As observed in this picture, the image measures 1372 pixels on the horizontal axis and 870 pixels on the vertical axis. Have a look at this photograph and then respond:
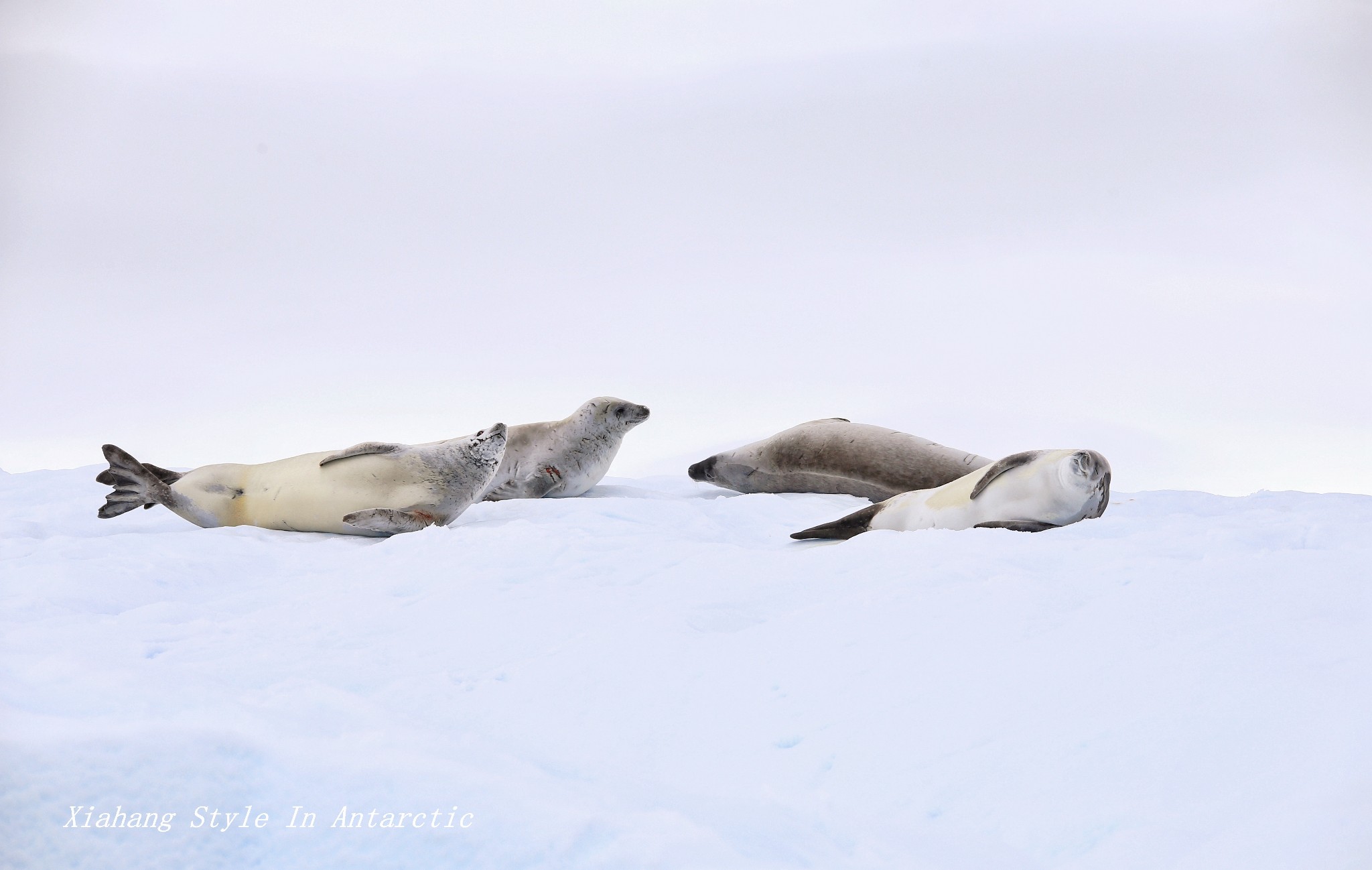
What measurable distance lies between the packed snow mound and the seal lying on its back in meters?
2.69

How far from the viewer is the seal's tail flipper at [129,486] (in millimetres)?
4930

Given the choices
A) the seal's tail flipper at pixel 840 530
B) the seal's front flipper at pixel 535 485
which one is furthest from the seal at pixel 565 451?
the seal's tail flipper at pixel 840 530

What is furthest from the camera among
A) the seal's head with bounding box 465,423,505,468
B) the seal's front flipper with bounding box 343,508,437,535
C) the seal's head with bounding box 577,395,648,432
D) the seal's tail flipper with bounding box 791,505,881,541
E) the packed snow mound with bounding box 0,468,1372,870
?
the seal's head with bounding box 577,395,648,432

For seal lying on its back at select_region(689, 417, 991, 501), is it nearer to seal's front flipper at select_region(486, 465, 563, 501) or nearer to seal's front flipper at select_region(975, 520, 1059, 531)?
seal's front flipper at select_region(486, 465, 563, 501)

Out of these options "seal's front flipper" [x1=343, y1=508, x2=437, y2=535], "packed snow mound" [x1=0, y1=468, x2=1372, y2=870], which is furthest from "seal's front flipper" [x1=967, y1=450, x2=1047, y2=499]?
"seal's front flipper" [x1=343, y1=508, x2=437, y2=535]

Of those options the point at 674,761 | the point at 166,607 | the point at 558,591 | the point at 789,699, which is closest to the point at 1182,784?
the point at 789,699

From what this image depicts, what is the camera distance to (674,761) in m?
2.01

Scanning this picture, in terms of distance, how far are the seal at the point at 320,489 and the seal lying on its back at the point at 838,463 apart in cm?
239

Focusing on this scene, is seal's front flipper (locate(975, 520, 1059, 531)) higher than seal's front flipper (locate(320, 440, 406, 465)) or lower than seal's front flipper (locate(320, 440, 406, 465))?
lower

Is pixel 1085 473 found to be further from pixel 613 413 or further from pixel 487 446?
pixel 613 413

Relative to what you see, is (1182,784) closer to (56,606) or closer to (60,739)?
(60,739)

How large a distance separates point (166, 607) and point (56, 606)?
1.03 ft

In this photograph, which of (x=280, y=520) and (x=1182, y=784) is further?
(x=280, y=520)

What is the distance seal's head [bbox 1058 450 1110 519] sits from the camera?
13.7 feet
